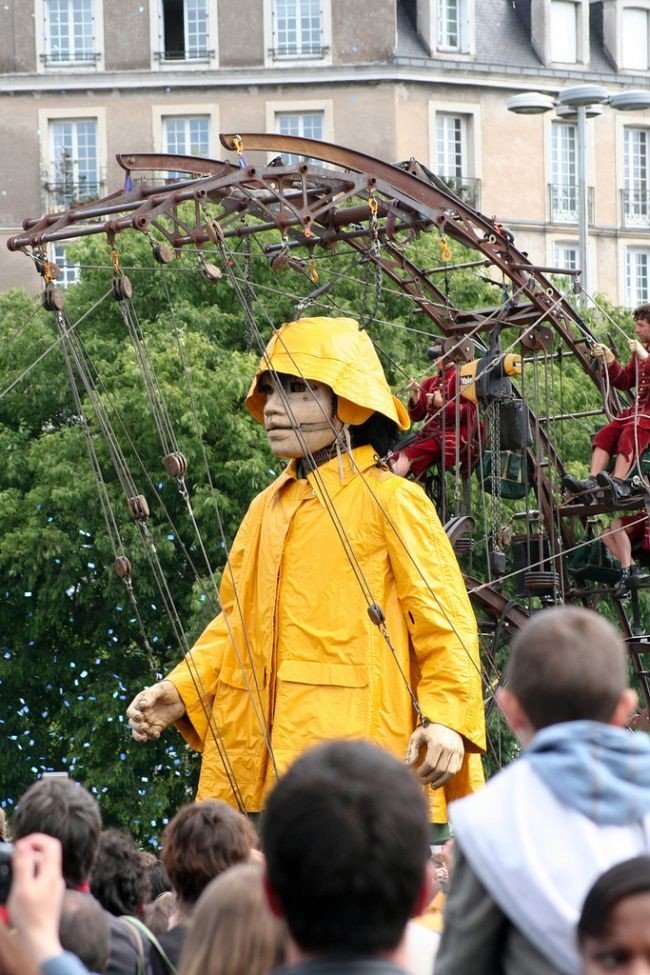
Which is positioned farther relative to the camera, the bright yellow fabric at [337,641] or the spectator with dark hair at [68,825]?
the bright yellow fabric at [337,641]

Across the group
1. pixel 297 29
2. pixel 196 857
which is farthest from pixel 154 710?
pixel 297 29

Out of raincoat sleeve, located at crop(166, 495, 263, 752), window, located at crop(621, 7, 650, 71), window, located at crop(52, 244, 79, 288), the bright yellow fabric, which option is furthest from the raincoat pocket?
window, located at crop(621, 7, 650, 71)

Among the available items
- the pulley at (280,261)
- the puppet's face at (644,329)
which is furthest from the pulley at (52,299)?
the puppet's face at (644,329)

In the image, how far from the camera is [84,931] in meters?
4.57

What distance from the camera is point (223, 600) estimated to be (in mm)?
9258

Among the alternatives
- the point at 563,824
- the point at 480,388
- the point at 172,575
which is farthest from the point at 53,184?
the point at 563,824

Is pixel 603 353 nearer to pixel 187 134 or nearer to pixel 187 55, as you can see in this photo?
pixel 187 134

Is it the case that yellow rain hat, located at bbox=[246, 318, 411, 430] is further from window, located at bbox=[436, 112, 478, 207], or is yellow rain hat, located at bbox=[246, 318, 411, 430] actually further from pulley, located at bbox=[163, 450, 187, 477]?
window, located at bbox=[436, 112, 478, 207]

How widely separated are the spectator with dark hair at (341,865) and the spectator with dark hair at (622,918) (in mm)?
399

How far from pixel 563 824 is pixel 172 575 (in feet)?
63.1

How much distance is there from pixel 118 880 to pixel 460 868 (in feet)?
6.74

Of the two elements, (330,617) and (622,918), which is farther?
(330,617)

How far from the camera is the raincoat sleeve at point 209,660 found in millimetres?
9070

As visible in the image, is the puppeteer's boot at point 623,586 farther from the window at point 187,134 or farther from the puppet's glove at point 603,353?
the window at point 187,134
